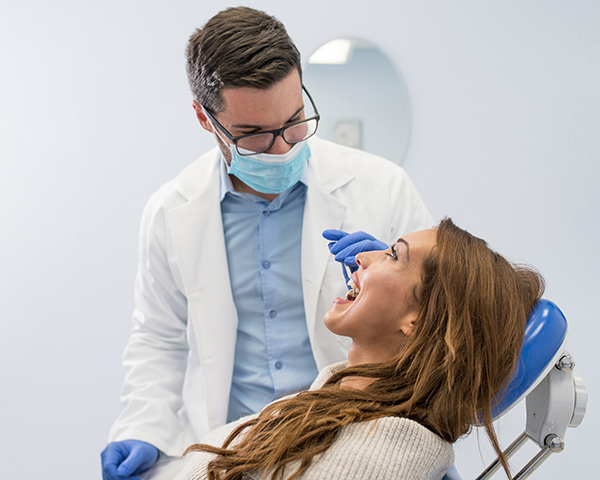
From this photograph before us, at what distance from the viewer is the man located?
1.44 meters

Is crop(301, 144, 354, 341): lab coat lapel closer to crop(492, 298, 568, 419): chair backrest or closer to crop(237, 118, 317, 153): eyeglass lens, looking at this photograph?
crop(237, 118, 317, 153): eyeglass lens

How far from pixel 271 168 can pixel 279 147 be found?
0.23ft

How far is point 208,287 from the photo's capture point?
4.89 feet

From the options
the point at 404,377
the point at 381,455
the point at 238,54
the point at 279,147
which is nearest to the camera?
the point at 381,455

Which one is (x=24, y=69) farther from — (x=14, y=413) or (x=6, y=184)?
(x=14, y=413)

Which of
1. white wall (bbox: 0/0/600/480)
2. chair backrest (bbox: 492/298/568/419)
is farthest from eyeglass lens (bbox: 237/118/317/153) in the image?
white wall (bbox: 0/0/600/480)

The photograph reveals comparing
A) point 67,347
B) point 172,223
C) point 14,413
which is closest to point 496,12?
point 172,223

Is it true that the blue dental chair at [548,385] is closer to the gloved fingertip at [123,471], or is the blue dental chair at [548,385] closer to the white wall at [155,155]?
the gloved fingertip at [123,471]

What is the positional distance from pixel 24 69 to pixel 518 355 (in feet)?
7.44

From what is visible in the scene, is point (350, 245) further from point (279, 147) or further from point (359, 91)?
point (359, 91)

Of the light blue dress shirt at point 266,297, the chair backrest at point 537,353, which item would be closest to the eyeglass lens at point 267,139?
the light blue dress shirt at point 266,297

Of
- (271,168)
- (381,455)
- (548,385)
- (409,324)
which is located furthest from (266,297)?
(548,385)

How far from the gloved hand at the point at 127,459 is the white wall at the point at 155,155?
39.5 inches

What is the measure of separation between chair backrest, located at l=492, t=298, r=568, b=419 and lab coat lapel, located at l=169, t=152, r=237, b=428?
792 millimetres
